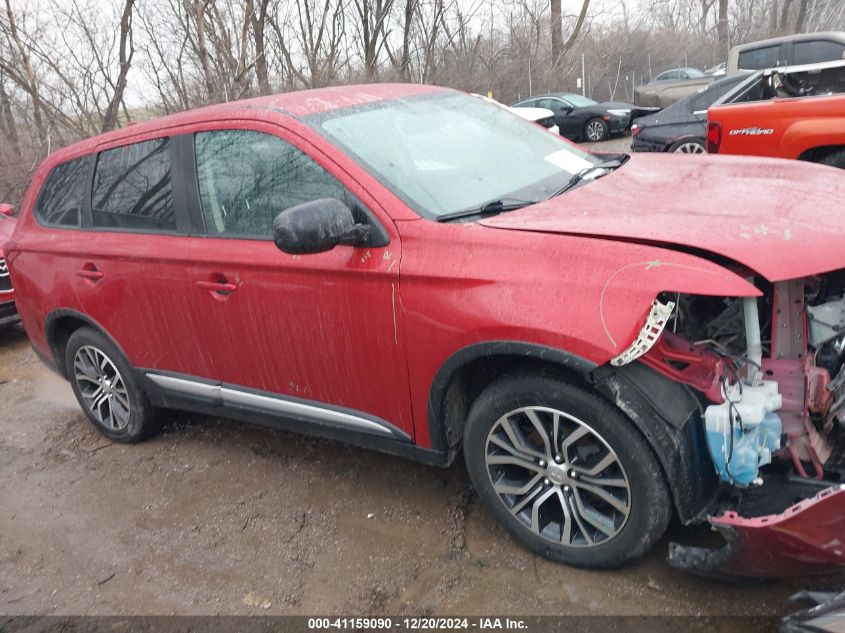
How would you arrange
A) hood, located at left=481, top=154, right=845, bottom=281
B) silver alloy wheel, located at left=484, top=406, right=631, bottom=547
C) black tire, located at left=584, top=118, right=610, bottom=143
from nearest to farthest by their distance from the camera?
hood, located at left=481, top=154, right=845, bottom=281
silver alloy wheel, located at left=484, top=406, right=631, bottom=547
black tire, located at left=584, top=118, right=610, bottom=143

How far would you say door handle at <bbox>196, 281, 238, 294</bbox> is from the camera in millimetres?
3215

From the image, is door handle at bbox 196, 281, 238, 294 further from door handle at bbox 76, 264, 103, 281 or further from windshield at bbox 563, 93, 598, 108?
windshield at bbox 563, 93, 598, 108

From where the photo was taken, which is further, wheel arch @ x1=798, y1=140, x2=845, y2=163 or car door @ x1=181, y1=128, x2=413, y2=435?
wheel arch @ x1=798, y1=140, x2=845, y2=163

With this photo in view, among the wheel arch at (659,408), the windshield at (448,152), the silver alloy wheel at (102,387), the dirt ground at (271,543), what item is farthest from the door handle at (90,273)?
the wheel arch at (659,408)

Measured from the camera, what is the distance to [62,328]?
4359 millimetres

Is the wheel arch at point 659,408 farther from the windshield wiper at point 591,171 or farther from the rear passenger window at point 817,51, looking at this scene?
the rear passenger window at point 817,51

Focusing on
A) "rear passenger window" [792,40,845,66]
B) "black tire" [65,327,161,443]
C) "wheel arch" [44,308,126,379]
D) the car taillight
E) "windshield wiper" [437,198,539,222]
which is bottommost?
"black tire" [65,327,161,443]

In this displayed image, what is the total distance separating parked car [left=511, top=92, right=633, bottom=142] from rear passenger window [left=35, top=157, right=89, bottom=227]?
14.8 m

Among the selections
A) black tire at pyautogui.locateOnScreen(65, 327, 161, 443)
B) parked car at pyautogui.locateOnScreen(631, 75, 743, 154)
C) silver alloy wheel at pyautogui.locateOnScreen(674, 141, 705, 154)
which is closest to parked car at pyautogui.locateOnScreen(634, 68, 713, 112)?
parked car at pyautogui.locateOnScreen(631, 75, 743, 154)

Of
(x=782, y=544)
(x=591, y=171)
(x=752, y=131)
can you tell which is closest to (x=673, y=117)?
(x=752, y=131)

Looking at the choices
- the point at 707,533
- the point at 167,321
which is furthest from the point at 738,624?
the point at 167,321

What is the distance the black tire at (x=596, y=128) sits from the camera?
18062 mm

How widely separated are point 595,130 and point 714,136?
472 inches

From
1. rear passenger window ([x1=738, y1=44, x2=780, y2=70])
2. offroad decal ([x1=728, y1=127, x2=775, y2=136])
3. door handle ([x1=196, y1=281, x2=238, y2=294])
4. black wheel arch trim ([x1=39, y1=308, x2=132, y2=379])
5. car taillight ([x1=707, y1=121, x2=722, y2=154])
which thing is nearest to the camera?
door handle ([x1=196, y1=281, x2=238, y2=294])
